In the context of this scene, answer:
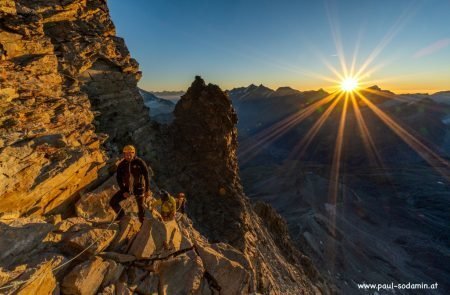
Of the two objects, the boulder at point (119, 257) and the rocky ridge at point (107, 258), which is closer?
the rocky ridge at point (107, 258)

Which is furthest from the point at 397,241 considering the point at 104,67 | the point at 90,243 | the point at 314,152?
the point at 314,152

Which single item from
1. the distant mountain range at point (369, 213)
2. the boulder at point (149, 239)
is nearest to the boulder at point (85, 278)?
the boulder at point (149, 239)

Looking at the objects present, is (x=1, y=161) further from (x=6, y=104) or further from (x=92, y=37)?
(x=92, y=37)

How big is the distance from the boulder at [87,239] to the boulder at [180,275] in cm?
197

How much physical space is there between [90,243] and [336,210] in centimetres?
10265

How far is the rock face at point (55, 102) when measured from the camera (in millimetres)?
10523

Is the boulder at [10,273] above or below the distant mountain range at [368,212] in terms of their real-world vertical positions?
A: above

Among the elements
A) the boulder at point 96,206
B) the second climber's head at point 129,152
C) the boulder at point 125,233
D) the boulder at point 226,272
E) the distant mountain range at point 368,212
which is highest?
the second climber's head at point 129,152

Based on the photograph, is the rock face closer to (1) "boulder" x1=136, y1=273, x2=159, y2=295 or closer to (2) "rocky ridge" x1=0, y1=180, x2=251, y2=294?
(2) "rocky ridge" x1=0, y1=180, x2=251, y2=294

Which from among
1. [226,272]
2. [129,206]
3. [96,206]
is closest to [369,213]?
[226,272]

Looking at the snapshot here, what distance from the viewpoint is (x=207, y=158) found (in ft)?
109

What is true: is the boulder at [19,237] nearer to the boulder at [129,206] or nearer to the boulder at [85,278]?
the boulder at [85,278]

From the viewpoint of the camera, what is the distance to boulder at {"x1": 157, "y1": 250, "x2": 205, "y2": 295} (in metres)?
9.92

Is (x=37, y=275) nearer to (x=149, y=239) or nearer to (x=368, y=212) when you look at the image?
(x=149, y=239)
